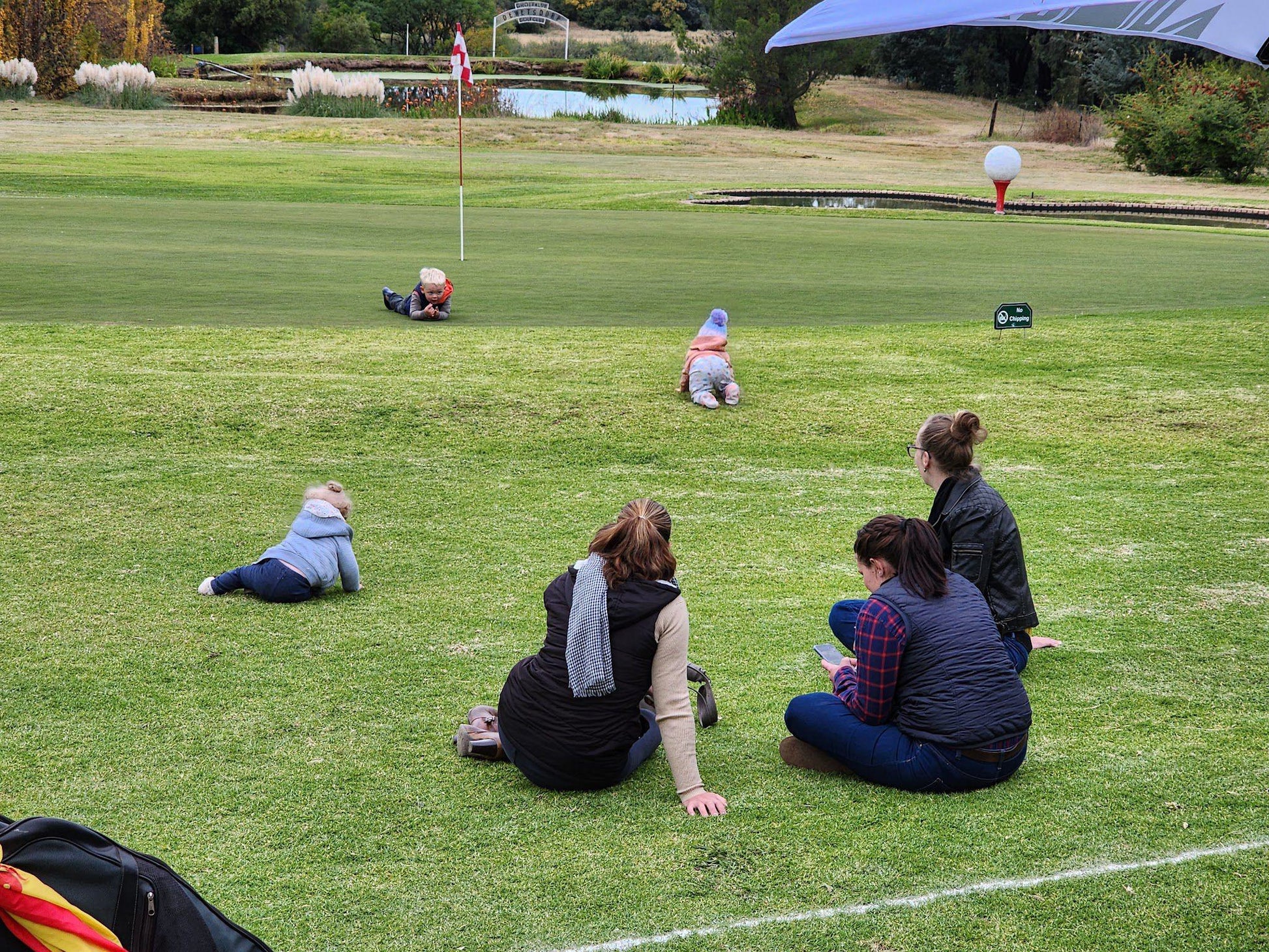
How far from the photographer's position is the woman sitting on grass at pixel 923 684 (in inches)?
158

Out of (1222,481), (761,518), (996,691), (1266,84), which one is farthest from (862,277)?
(1266,84)

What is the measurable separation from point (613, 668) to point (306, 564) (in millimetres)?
2683

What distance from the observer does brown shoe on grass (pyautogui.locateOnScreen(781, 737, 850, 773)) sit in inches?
170

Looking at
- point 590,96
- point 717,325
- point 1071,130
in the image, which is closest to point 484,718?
point 717,325

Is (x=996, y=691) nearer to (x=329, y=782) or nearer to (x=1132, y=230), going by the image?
(x=329, y=782)

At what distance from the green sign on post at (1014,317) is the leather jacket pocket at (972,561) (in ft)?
20.7

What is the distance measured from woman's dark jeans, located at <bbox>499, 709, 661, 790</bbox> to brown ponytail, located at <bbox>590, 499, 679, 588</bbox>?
61cm

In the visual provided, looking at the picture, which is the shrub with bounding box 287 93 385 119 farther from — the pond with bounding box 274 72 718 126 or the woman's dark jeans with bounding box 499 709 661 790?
the woman's dark jeans with bounding box 499 709 661 790

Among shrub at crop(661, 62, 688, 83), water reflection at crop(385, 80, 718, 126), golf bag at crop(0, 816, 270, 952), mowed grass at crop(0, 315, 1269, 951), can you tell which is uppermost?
shrub at crop(661, 62, 688, 83)

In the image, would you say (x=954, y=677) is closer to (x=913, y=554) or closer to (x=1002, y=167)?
(x=913, y=554)

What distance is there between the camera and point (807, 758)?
436cm

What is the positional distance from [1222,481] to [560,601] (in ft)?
22.1

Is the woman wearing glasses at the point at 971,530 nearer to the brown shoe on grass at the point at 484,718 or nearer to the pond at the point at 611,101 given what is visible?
the brown shoe on grass at the point at 484,718

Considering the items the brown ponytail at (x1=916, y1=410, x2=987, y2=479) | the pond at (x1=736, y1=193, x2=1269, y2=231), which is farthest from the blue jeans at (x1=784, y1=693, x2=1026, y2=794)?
the pond at (x1=736, y1=193, x2=1269, y2=231)
